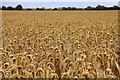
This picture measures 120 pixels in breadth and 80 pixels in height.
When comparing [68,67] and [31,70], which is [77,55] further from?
[31,70]

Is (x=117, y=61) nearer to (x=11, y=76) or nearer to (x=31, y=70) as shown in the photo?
(x=31, y=70)

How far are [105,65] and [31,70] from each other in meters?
1.54

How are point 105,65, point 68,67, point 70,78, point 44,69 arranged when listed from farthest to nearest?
point 105,65 → point 68,67 → point 44,69 → point 70,78

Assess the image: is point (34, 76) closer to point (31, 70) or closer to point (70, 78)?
point (31, 70)

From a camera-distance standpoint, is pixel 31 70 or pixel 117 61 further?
pixel 117 61

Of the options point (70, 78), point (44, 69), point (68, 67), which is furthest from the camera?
point (68, 67)

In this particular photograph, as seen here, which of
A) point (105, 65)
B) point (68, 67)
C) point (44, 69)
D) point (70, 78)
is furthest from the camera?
point (105, 65)

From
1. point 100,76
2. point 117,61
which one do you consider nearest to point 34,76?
point 100,76

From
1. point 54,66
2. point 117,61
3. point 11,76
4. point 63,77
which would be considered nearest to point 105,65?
point 117,61

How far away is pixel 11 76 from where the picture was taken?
172 inches

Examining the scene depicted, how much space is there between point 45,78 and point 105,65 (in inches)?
62.4

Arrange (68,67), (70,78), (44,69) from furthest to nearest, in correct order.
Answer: (68,67)
(44,69)
(70,78)

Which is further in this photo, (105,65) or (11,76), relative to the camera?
(105,65)

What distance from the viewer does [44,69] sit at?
4566 mm
